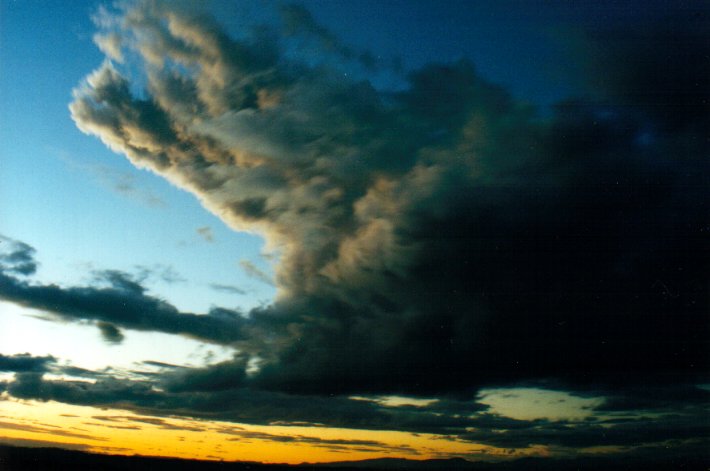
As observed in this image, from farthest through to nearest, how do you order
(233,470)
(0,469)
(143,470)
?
(233,470) < (143,470) < (0,469)

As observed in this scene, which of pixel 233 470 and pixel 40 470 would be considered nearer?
pixel 40 470

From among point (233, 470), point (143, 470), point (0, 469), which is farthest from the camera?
point (233, 470)

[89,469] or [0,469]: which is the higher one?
[0,469]

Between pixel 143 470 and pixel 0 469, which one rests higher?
pixel 0 469

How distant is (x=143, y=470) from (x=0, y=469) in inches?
5369

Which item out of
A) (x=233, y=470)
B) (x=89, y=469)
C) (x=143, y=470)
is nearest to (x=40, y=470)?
(x=89, y=469)

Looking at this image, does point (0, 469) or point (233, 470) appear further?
point (233, 470)

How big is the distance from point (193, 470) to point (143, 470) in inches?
664

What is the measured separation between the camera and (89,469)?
15600 cm

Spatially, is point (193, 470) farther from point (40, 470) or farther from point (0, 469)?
point (0, 469)

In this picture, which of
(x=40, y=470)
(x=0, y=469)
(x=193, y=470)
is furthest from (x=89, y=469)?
(x=0, y=469)

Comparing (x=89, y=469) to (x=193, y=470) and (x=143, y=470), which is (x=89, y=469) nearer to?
(x=143, y=470)

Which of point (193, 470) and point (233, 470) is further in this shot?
point (233, 470)

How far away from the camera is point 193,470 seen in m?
153
